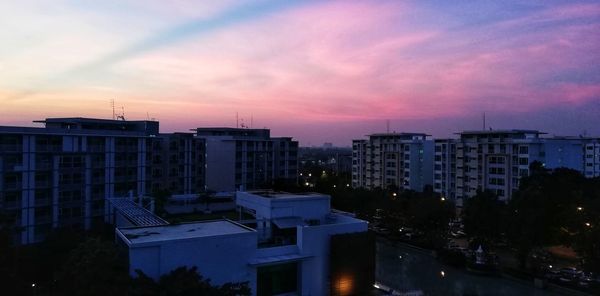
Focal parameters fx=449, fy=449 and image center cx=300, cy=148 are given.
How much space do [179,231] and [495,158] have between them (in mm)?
26750

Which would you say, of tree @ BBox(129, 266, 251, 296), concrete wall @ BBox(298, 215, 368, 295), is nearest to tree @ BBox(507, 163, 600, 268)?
concrete wall @ BBox(298, 215, 368, 295)

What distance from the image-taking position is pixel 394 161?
4131 cm

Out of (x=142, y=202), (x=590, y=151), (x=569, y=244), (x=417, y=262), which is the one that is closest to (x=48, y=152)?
(x=142, y=202)

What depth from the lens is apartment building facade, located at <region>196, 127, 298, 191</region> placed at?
1357 inches

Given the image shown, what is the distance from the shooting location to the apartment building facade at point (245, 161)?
113 ft

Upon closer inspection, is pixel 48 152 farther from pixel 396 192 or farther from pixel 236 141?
pixel 396 192

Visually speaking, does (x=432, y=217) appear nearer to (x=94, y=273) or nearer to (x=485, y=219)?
(x=485, y=219)

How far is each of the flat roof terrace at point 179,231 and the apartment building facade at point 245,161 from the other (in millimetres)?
18328

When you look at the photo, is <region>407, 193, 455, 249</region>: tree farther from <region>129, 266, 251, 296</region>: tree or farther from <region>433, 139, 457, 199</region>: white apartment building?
<region>129, 266, 251, 296</region>: tree

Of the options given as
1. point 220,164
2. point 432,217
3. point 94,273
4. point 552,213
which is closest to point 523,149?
point 552,213

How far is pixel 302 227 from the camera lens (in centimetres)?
1384

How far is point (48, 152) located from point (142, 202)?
6139 mm

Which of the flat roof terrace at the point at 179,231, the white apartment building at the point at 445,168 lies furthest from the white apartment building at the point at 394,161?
the flat roof terrace at the point at 179,231

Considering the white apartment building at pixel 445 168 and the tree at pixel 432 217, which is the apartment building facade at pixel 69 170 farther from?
the white apartment building at pixel 445 168
